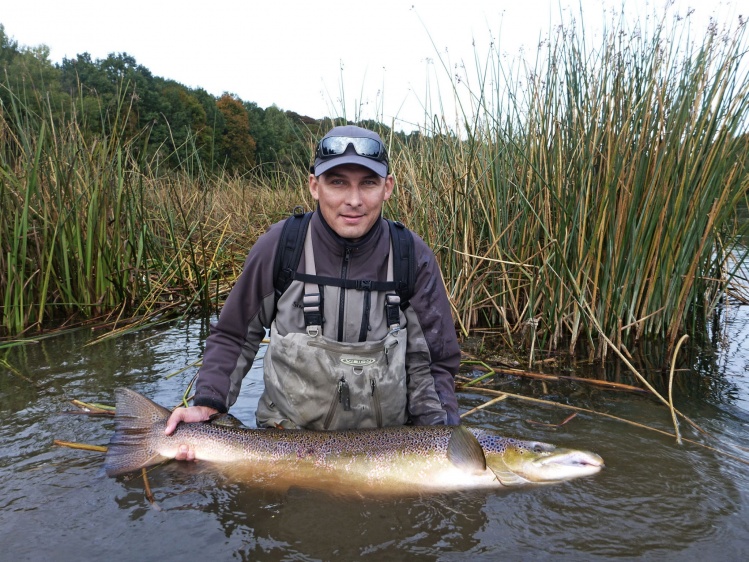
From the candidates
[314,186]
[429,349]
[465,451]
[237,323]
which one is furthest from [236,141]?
[465,451]

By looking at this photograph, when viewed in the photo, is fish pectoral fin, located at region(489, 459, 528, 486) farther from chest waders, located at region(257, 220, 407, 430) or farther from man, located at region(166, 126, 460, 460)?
chest waders, located at region(257, 220, 407, 430)

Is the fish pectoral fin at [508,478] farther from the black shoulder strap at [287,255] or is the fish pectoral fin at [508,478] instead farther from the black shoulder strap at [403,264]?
the black shoulder strap at [287,255]

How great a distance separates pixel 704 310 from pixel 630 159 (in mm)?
1910

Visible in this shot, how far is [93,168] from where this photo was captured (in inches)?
230

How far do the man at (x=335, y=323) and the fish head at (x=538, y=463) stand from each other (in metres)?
0.45

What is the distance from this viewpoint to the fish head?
312 centimetres

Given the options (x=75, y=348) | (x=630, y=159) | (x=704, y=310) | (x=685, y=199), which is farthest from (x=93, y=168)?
(x=704, y=310)

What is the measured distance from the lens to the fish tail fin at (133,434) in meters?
3.21

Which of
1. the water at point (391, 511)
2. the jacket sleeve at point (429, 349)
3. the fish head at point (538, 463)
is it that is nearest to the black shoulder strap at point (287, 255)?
the jacket sleeve at point (429, 349)

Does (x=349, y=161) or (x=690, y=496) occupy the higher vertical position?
(x=349, y=161)

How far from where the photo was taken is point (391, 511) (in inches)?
118

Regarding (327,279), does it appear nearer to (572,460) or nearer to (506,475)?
(506,475)

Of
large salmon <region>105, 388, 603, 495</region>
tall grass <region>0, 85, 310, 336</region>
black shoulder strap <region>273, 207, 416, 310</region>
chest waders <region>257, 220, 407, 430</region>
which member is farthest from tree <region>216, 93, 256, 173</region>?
large salmon <region>105, 388, 603, 495</region>

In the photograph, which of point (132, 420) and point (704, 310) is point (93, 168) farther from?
point (704, 310)
